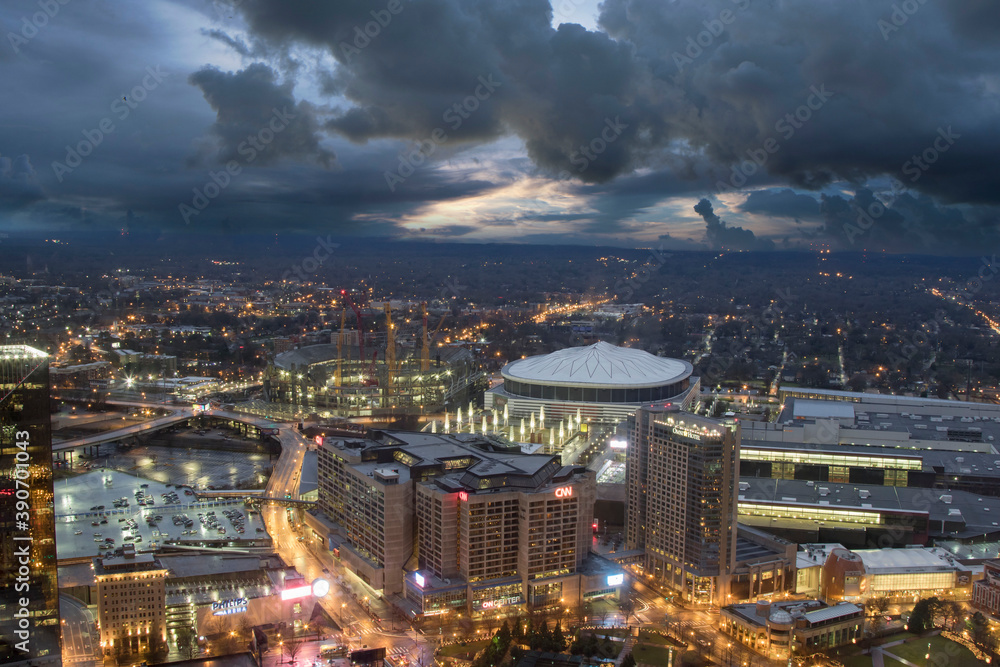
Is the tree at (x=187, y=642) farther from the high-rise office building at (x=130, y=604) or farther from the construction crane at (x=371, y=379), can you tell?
the construction crane at (x=371, y=379)

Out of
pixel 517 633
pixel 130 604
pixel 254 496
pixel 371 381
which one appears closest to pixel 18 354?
pixel 130 604

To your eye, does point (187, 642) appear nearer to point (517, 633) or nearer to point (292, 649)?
point (292, 649)

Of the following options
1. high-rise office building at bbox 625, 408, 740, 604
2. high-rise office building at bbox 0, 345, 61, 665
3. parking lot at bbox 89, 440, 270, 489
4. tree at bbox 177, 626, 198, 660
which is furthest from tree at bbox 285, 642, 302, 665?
parking lot at bbox 89, 440, 270, 489

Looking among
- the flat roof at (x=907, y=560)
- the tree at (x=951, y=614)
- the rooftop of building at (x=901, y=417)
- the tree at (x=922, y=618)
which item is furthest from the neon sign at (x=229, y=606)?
the rooftop of building at (x=901, y=417)

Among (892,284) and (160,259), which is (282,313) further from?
(892,284)

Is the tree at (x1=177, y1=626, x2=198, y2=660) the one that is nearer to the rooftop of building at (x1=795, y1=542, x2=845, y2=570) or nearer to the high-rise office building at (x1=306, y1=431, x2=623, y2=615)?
the high-rise office building at (x1=306, y1=431, x2=623, y2=615)

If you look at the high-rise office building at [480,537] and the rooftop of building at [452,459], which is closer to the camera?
the high-rise office building at [480,537]

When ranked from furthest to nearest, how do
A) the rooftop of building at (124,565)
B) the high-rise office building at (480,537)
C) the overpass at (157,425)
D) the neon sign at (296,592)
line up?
the overpass at (157,425) → the high-rise office building at (480,537) → the neon sign at (296,592) → the rooftop of building at (124,565)
